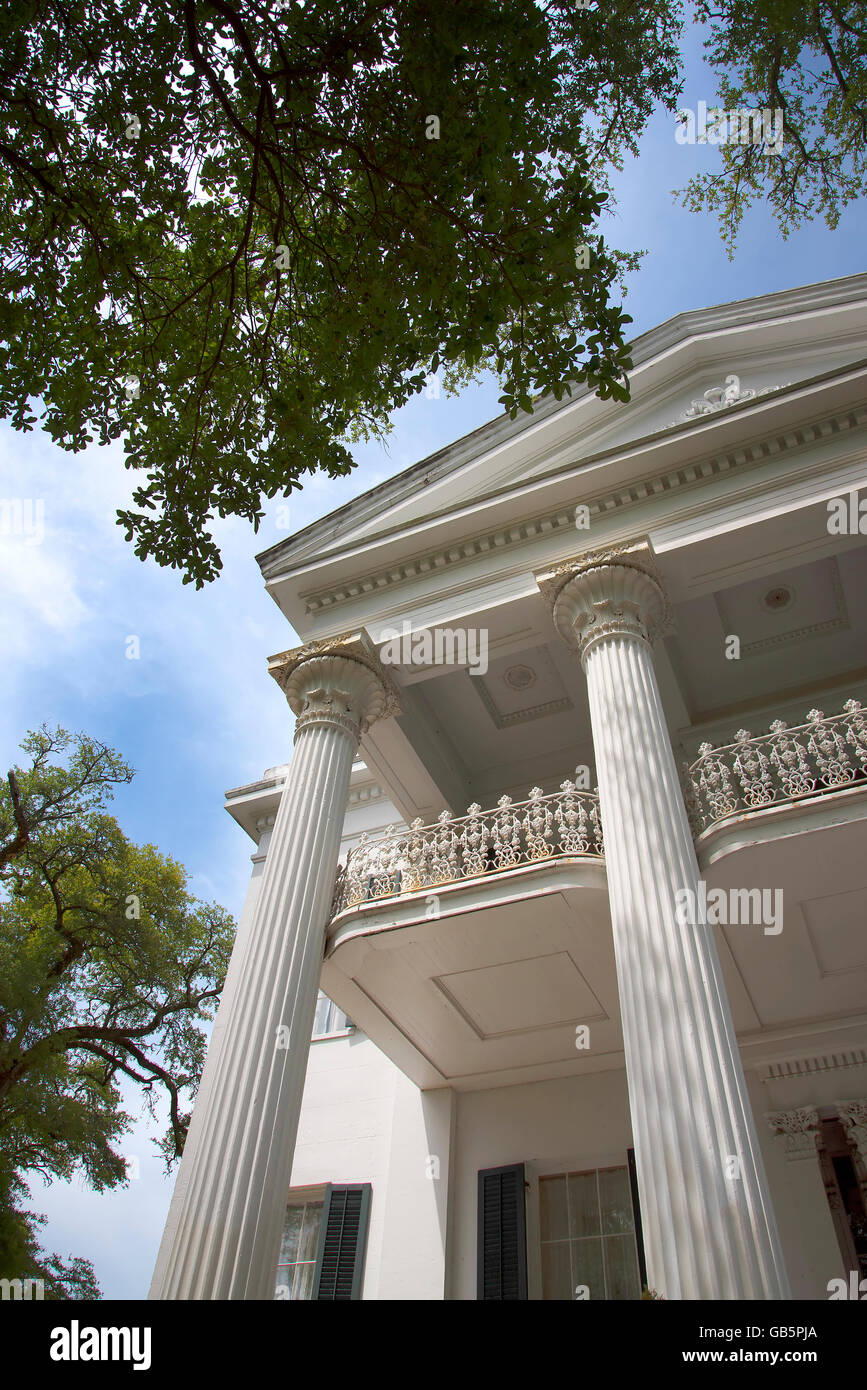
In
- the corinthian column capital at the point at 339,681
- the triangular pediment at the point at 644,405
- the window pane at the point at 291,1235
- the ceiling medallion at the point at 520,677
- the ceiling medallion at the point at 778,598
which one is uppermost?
the triangular pediment at the point at 644,405

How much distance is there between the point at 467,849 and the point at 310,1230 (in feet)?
16.8

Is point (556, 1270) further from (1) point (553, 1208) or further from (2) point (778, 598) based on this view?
(2) point (778, 598)

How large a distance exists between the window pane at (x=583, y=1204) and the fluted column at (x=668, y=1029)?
4191mm

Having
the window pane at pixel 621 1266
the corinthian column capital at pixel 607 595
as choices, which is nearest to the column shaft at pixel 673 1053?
the corinthian column capital at pixel 607 595

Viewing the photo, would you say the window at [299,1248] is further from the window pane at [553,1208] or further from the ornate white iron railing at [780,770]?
the ornate white iron railing at [780,770]

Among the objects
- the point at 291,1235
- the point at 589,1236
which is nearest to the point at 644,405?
the point at 589,1236

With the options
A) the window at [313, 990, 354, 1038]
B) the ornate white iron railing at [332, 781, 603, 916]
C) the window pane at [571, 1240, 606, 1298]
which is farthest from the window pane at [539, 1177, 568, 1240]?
the ornate white iron railing at [332, 781, 603, 916]

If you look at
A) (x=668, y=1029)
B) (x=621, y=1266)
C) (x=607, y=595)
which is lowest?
(x=621, y=1266)

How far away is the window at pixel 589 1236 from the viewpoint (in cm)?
873

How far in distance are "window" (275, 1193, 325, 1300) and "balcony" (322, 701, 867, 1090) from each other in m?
2.04

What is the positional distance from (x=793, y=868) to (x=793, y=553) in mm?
3510

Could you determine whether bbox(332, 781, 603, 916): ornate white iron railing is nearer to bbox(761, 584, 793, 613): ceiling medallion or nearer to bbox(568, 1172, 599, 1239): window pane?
bbox(568, 1172, 599, 1239): window pane

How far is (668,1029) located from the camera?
600 cm
